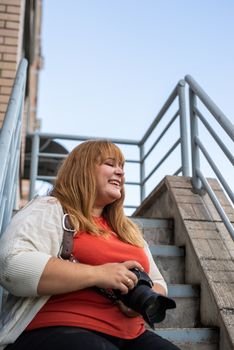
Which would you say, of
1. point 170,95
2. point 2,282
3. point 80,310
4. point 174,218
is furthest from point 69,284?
point 170,95

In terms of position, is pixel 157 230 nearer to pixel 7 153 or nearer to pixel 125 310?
pixel 7 153

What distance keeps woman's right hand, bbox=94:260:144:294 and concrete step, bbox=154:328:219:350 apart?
0.84 m

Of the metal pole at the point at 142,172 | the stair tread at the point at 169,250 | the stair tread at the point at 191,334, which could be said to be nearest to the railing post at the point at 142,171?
the metal pole at the point at 142,172

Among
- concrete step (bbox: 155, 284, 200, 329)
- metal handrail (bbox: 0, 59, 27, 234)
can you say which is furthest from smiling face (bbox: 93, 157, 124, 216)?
concrete step (bbox: 155, 284, 200, 329)

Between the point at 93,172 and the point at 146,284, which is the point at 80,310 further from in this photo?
A: the point at 93,172

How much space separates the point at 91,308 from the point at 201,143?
2.07 meters

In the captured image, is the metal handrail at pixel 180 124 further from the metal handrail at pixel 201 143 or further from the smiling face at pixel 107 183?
the smiling face at pixel 107 183

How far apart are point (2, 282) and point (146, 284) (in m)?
0.42

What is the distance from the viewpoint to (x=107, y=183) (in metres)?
1.72

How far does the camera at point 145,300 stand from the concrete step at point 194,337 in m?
0.78

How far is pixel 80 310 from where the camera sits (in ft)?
4.50

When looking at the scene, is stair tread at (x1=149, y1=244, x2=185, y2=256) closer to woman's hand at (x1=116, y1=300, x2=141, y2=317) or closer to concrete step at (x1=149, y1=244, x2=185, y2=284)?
concrete step at (x1=149, y1=244, x2=185, y2=284)

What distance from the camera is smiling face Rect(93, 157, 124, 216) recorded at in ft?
5.59

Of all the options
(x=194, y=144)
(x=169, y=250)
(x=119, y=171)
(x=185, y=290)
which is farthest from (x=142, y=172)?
(x=119, y=171)
